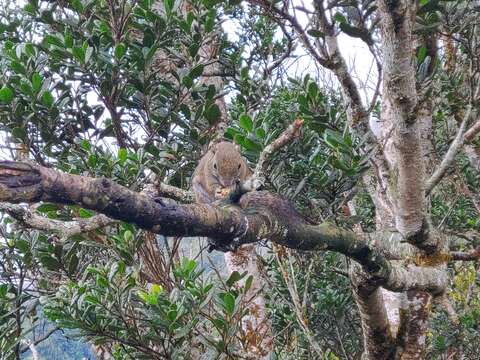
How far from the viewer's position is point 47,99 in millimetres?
2207

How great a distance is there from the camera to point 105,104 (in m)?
2.39

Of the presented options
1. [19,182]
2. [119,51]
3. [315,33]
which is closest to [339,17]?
[315,33]

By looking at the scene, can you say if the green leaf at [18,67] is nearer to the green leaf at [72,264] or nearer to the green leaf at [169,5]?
the green leaf at [169,5]

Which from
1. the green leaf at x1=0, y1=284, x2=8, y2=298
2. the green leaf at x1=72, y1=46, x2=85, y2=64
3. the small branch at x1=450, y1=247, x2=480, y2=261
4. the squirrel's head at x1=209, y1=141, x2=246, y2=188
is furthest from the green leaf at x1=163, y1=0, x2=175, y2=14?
the small branch at x1=450, y1=247, x2=480, y2=261

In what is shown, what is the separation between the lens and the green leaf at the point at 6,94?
2.08m

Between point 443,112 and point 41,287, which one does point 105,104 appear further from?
point 443,112

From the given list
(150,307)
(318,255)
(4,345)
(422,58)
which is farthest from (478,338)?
(4,345)

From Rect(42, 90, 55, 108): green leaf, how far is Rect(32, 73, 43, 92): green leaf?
4 cm

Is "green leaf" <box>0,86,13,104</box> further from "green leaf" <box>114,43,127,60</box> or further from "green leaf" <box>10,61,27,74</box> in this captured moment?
"green leaf" <box>114,43,127,60</box>

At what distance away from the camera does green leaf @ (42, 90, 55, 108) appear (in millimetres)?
2193

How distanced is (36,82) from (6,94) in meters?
0.12

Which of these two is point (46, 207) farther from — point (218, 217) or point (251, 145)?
point (218, 217)

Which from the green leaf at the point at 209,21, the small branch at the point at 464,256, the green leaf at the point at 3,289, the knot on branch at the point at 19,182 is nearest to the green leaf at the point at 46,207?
the green leaf at the point at 3,289

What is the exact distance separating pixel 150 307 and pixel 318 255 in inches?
64.8
